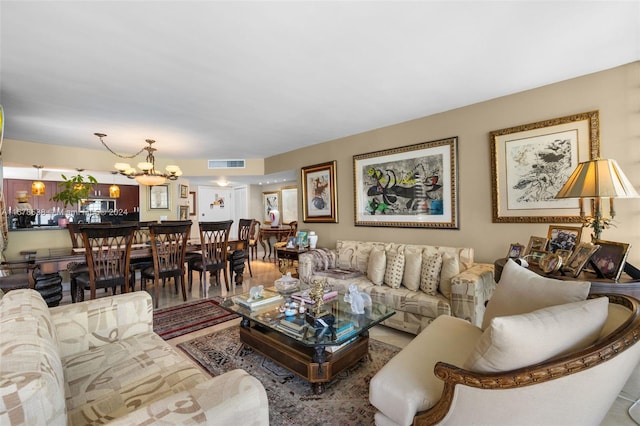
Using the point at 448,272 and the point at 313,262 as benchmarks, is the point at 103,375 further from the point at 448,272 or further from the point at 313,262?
the point at 448,272

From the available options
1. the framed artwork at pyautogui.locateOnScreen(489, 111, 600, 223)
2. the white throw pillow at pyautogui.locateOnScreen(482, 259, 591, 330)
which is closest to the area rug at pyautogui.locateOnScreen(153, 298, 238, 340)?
the white throw pillow at pyautogui.locateOnScreen(482, 259, 591, 330)

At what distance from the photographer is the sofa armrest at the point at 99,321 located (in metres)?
1.59

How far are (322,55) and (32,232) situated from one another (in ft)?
17.1

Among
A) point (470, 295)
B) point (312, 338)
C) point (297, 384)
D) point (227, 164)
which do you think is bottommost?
point (297, 384)

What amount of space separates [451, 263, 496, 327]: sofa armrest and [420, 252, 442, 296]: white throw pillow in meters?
0.32

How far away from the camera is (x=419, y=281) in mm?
2904

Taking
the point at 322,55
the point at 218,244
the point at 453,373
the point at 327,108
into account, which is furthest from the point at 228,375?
the point at 218,244

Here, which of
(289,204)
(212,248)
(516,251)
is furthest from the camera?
(289,204)

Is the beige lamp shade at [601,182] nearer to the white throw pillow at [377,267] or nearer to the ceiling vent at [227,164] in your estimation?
the white throw pillow at [377,267]

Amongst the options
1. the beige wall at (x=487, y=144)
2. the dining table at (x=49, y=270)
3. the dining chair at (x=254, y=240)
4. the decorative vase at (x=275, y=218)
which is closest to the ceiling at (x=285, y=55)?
the beige wall at (x=487, y=144)

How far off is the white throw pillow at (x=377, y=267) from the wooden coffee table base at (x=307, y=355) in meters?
0.98

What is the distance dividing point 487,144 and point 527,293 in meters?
1.96

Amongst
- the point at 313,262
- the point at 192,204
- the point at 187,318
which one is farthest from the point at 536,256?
the point at 192,204

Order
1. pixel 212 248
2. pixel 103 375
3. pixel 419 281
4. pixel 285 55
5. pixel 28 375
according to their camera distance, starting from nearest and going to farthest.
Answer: pixel 28 375 → pixel 103 375 → pixel 285 55 → pixel 419 281 → pixel 212 248
